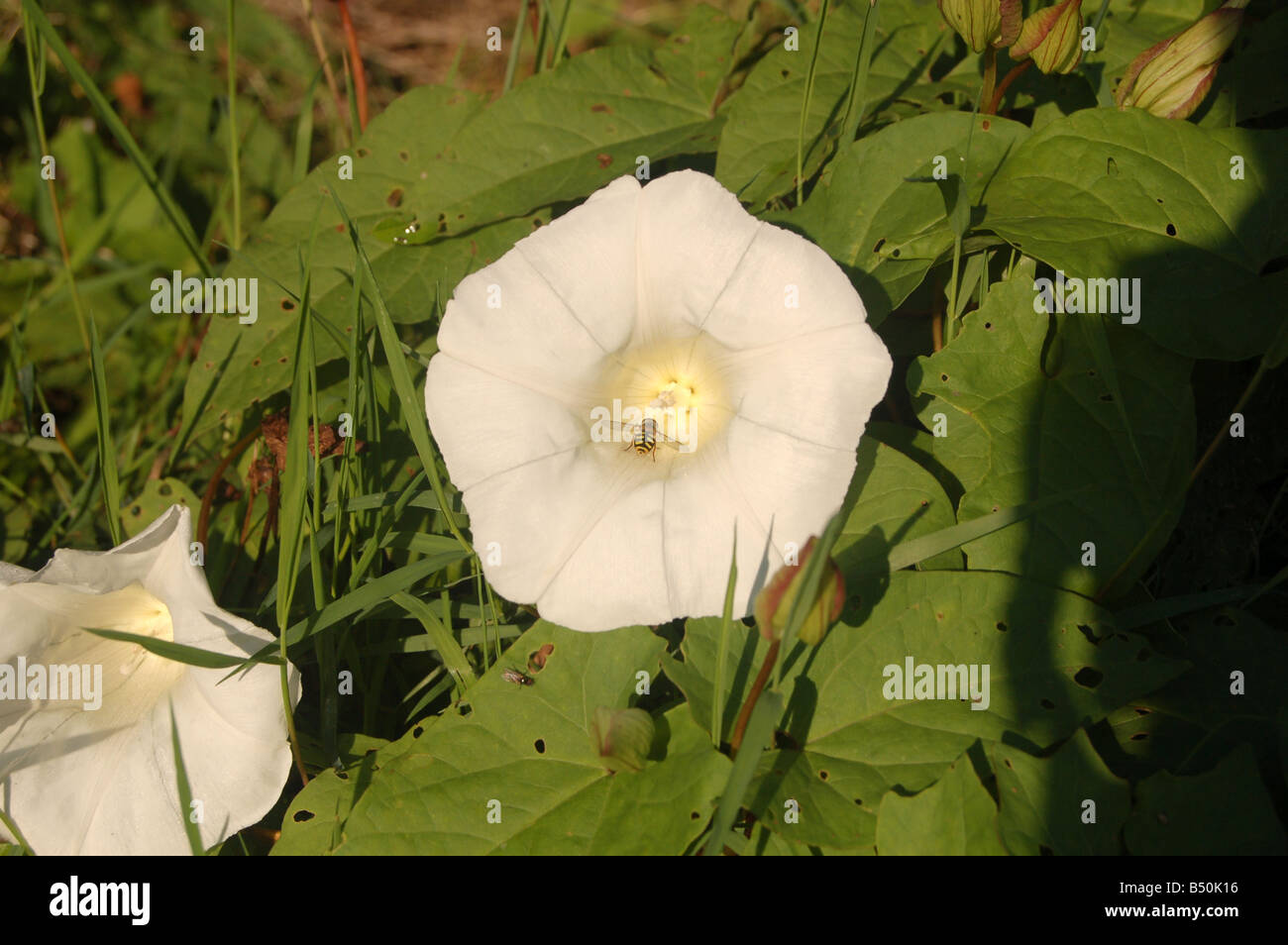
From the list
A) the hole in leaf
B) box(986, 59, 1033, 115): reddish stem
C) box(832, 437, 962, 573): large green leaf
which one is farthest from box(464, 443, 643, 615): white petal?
box(986, 59, 1033, 115): reddish stem

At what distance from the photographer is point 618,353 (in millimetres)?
2199

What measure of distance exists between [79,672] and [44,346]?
5.67 feet

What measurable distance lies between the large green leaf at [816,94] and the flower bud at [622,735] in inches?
52.4

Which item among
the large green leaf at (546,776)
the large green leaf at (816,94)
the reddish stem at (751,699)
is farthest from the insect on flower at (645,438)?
the large green leaf at (816,94)

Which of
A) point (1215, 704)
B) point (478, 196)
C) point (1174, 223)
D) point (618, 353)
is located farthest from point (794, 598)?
point (478, 196)

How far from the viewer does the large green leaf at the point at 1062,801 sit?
180 centimetres

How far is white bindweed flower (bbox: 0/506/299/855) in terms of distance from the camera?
209cm

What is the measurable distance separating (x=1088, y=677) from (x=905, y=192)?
1.16 meters

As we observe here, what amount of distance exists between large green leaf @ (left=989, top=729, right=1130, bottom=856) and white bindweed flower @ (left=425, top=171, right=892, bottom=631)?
0.60 m

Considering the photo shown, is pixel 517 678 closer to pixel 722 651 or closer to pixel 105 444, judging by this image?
pixel 722 651

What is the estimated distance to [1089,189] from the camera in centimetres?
217

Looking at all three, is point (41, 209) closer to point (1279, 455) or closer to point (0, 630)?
point (0, 630)

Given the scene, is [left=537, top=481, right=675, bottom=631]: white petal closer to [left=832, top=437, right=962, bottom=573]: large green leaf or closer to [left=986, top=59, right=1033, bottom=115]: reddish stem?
[left=832, top=437, right=962, bottom=573]: large green leaf

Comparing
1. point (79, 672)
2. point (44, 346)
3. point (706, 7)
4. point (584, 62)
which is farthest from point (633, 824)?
point (44, 346)
